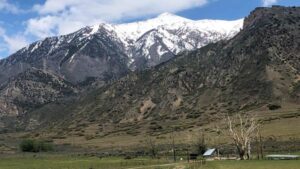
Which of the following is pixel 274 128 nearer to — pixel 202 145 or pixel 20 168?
pixel 202 145

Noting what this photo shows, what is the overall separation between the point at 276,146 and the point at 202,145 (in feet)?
71.7

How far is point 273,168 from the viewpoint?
244 ft

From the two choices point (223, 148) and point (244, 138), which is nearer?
point (244, 138)

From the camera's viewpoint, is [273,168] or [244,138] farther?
[244,138]

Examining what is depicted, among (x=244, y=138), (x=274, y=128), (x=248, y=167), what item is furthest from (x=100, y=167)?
(x=274, y=128)

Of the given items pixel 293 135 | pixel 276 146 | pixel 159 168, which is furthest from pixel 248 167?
pixel 293 135

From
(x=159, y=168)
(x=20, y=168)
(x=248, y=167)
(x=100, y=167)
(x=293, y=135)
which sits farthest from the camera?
(x=293, y=135)

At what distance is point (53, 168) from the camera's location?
113938 mm

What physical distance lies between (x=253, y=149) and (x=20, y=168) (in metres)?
65.5

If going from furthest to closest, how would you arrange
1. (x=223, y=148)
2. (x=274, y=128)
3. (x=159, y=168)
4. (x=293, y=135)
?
(x=274, y=128)
(x=293, y=135)
(x=223, y=148)
(x=159, y=168)

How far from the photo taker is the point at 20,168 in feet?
392

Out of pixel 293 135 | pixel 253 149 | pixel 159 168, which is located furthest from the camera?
pixel 293 135

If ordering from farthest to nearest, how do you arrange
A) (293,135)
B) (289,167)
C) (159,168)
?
(293,135), (159,168), (289,167)

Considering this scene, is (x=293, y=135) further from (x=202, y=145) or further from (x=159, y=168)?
(x=159, y=168)
